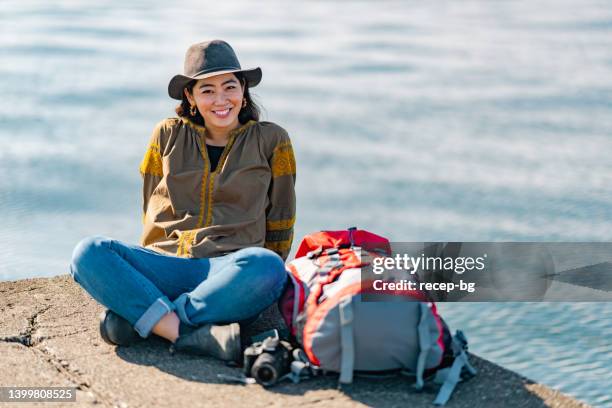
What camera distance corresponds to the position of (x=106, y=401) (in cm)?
283

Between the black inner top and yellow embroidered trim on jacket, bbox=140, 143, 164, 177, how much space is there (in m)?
0.18

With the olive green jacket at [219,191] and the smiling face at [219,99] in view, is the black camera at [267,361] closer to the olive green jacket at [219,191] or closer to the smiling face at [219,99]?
the olive green jacket at [219,191]

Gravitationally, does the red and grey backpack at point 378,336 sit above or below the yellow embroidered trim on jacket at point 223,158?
below

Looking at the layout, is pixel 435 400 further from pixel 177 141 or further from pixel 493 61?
pixel 493 61

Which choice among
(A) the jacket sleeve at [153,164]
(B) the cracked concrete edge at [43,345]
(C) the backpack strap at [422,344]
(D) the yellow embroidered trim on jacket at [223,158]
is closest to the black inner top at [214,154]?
(D) the yellow embroidered trim on jacket at [223,158]

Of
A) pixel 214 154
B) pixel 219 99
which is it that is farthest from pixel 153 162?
pixel 219 99

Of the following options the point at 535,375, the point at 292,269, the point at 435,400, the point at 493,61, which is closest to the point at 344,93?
the point at 493,61

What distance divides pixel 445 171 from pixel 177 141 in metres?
3.08

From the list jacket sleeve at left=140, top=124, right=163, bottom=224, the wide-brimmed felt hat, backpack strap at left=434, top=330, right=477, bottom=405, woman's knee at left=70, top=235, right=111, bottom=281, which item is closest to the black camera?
backpack strap at left=434, top=330, right=477, bottom=405

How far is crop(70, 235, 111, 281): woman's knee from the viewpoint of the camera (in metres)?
3.13

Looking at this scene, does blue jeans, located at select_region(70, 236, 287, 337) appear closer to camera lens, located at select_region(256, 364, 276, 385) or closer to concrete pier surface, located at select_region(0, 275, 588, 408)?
concrete pier surface, located at select_region(0, 275, 588, 408)

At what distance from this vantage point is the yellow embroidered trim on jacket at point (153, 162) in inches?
139

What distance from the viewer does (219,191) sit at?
342 cm

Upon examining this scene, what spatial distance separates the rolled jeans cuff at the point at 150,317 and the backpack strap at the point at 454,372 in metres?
0.84
